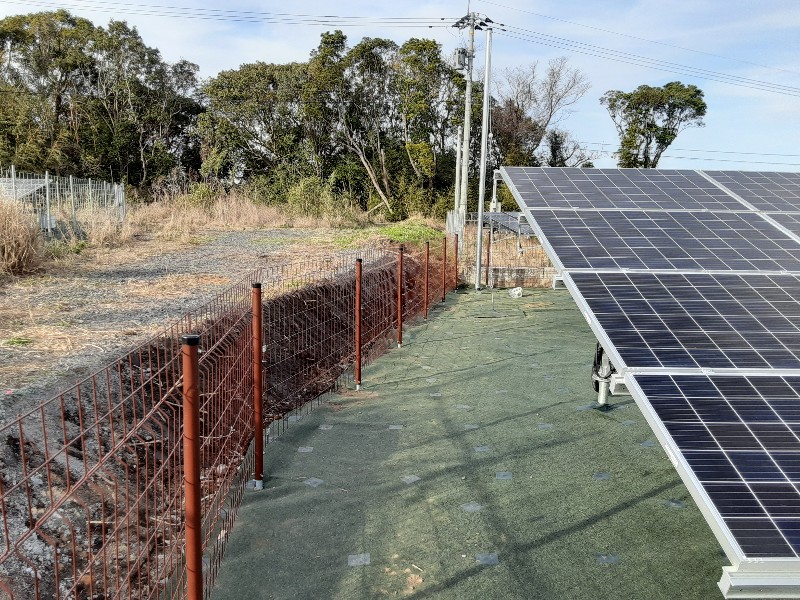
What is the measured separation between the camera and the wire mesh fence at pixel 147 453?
3.03m

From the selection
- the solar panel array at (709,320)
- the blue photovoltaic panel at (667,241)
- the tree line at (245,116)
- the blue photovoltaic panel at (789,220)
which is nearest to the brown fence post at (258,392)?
the solar panel array at (709,320)

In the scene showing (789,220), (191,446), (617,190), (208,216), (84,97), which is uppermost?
(84,97)

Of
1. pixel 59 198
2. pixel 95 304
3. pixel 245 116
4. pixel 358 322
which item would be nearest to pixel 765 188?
pixel 358 322

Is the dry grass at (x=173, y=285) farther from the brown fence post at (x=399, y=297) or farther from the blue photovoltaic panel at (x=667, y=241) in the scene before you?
the blue photovoltaic panel at (x=667, y=241)

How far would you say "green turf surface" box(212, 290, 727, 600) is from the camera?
3.60 metres

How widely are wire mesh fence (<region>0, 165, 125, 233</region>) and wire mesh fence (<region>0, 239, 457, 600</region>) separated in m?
8.47

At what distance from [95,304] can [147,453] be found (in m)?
6.13

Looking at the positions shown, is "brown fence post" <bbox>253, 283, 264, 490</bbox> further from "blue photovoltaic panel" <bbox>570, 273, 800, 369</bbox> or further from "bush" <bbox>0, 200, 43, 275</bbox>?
"bush" <bbox>0, 200, 43, 275</bbox>

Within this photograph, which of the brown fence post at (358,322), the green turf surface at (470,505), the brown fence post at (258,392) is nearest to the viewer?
the green turf surface at (470,505)

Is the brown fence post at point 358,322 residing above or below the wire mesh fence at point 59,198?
below

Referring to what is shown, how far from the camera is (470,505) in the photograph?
4484mm

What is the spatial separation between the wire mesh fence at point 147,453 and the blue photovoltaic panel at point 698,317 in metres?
2.69

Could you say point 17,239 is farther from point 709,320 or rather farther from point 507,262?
point 507,262

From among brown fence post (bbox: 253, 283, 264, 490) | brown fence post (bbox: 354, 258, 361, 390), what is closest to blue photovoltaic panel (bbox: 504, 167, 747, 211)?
brown fence post (bbox: 354, 258, 361, 390)
